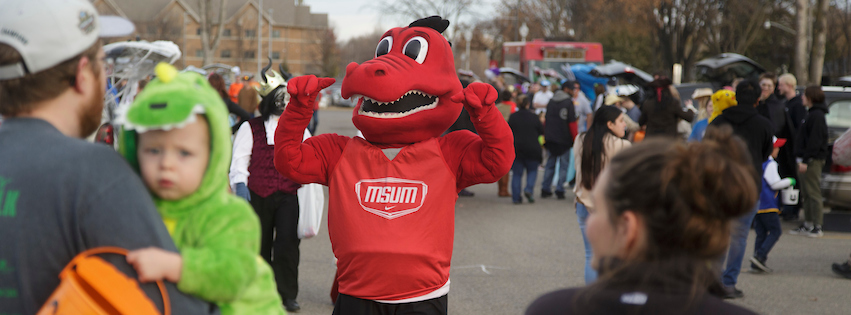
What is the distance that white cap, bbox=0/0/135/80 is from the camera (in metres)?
1.70

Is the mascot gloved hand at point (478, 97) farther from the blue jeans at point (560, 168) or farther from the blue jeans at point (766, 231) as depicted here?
the blue jeans at point (560, 168)

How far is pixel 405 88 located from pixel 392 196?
565 millimetres

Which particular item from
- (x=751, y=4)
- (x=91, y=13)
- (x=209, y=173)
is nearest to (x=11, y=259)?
(x=209, y=173)

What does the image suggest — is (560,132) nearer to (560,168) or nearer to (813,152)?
(560,168)

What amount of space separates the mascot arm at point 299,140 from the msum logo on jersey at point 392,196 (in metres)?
0.32

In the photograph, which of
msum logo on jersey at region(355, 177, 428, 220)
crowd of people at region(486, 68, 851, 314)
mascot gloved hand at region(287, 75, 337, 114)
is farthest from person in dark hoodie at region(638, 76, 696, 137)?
mascot gloved hand at region(287, 75, 337, 114)

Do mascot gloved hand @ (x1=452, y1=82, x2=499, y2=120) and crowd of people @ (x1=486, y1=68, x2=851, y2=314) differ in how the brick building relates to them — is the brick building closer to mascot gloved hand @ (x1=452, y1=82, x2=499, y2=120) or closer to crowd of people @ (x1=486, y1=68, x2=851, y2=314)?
crowd of people @ (x1=486, y1=68, x2=851, y2=314)

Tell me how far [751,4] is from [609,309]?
101 ft

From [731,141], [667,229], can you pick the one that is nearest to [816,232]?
[731,141]

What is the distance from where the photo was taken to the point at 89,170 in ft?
5.33

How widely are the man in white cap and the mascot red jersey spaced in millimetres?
1808

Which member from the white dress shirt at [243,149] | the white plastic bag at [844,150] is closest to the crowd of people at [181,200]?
the white dress shirt at [243,149]

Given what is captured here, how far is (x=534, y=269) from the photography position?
7406 mm

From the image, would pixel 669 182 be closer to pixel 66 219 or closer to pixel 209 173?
pixel 209 173
